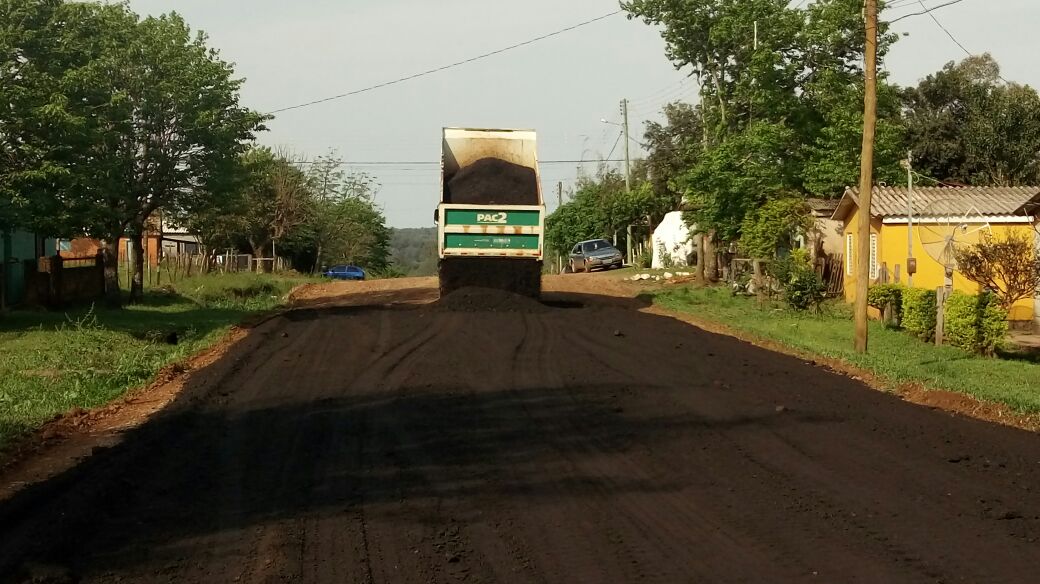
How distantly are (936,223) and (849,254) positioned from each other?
5.15m

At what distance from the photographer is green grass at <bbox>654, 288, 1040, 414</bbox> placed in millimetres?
16906

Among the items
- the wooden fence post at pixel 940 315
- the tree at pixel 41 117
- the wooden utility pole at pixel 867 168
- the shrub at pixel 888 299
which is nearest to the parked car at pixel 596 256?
the shrub at pixel 888 299

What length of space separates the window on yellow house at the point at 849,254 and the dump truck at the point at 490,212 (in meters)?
13.2

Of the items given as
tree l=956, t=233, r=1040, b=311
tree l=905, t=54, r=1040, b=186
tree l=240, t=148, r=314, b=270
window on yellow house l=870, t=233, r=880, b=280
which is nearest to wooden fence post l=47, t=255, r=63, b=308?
tree l=956, t=233, r=1040, b=311

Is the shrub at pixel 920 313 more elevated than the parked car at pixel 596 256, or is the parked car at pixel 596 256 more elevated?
the parked car at pixel 596 256

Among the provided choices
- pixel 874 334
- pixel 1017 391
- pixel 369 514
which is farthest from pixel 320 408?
pixel 874 334

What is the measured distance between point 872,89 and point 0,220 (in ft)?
55.5

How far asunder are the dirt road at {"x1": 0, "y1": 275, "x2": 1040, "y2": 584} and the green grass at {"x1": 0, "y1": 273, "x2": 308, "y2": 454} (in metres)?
1.42

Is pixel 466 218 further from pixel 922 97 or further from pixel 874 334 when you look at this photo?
pixel 922 97

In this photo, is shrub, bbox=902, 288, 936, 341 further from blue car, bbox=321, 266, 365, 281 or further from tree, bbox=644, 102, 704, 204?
blue car, bbox=321, 266, 365, 281

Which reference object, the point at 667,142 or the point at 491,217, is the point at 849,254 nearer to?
the point at 491,217

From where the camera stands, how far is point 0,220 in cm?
2245

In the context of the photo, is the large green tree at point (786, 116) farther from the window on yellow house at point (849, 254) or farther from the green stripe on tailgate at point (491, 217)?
the green stripe on tailgate at point (491, 217)

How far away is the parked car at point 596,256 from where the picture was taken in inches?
2219
